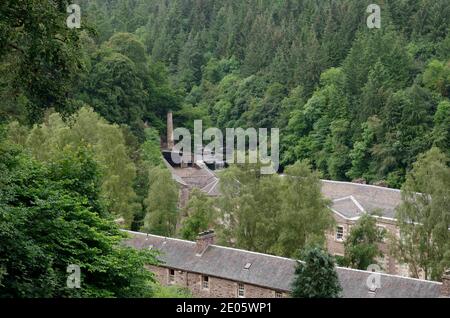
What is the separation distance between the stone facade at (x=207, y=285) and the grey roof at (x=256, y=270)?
11.1 inches

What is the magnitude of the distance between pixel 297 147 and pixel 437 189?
40.2 meters

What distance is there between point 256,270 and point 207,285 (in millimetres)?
2662

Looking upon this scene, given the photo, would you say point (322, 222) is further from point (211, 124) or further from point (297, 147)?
point (211, 124)

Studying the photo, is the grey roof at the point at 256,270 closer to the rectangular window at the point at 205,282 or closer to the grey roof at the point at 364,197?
the rectangular window at the point at 205,282

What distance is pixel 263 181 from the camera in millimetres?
38844

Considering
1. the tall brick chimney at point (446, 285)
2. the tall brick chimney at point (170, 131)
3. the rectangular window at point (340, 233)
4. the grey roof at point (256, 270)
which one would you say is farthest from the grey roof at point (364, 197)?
the tall brick chimney at point (170, 131)

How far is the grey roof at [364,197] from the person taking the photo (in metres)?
48.2

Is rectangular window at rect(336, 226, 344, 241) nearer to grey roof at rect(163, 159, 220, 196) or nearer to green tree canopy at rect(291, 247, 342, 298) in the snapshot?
grey roof at rect(163, 159, 220, 196)

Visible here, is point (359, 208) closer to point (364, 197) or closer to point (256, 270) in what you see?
point (364, 197)
